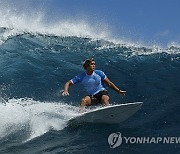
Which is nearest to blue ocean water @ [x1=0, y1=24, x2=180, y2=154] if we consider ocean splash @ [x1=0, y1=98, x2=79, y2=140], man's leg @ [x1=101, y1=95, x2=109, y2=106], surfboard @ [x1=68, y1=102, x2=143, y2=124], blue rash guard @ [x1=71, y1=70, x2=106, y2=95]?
ocean splash @ [x1=0, y1=98, x2=79, y2=140]

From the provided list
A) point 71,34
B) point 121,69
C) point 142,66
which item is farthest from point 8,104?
point 71,34

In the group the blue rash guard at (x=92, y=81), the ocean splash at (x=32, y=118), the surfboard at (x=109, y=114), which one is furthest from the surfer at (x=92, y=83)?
the ocean splash at (x=32, y=118)

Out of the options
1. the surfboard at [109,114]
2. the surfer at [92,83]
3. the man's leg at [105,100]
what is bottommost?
the surfboard at [109,114]

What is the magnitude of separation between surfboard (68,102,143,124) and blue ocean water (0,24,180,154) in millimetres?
182

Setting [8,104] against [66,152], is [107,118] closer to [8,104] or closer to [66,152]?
[66,152]

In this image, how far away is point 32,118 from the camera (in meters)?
11.6

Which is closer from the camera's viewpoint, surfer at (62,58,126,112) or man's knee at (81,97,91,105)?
man's knee at (81,97,91,105)

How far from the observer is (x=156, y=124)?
1125 cm

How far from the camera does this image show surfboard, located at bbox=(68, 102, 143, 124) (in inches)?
424

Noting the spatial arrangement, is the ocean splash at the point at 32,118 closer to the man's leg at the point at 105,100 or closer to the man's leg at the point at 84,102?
the man's leg at the point at 84,102

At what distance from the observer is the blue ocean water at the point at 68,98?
9969 millimetres

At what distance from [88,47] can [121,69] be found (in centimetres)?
986

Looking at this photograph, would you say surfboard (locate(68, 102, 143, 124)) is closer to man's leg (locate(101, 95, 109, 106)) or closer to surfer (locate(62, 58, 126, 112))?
man's leg (locate(101, 95, 109, 106))

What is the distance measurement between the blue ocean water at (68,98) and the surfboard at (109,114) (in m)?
0.18
